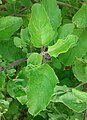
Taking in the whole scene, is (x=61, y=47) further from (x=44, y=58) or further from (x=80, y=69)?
(x=80, y=69)

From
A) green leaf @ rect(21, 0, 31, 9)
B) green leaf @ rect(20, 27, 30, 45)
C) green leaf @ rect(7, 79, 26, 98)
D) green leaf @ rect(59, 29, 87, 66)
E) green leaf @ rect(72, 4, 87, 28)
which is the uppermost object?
green leaf @ rect(21, 0, 31, 9)

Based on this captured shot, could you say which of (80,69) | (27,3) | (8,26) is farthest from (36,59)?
(27,3)

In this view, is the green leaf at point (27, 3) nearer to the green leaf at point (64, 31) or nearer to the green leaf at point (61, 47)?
the green leaf at point (64, 31)

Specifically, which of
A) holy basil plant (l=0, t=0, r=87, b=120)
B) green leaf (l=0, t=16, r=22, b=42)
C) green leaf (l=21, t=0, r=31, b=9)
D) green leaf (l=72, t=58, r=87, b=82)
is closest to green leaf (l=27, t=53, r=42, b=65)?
holy basil plant (l=0, t=0, r=87, b=120)

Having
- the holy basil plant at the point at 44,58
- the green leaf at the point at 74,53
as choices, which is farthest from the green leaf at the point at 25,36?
the green leaf at the point at 74,53

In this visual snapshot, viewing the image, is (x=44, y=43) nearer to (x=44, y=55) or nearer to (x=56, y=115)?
(x=44, y=55)

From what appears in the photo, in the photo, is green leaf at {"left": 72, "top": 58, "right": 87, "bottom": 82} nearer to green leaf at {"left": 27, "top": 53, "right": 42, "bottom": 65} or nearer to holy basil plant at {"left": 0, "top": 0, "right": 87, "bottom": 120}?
holy basil plant at {"left": 0, "top": 0, "right": 87, "bottom": 120}

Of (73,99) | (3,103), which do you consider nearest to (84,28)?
(73,99)

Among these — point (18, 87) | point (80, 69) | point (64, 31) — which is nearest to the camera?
point (18, 87)
